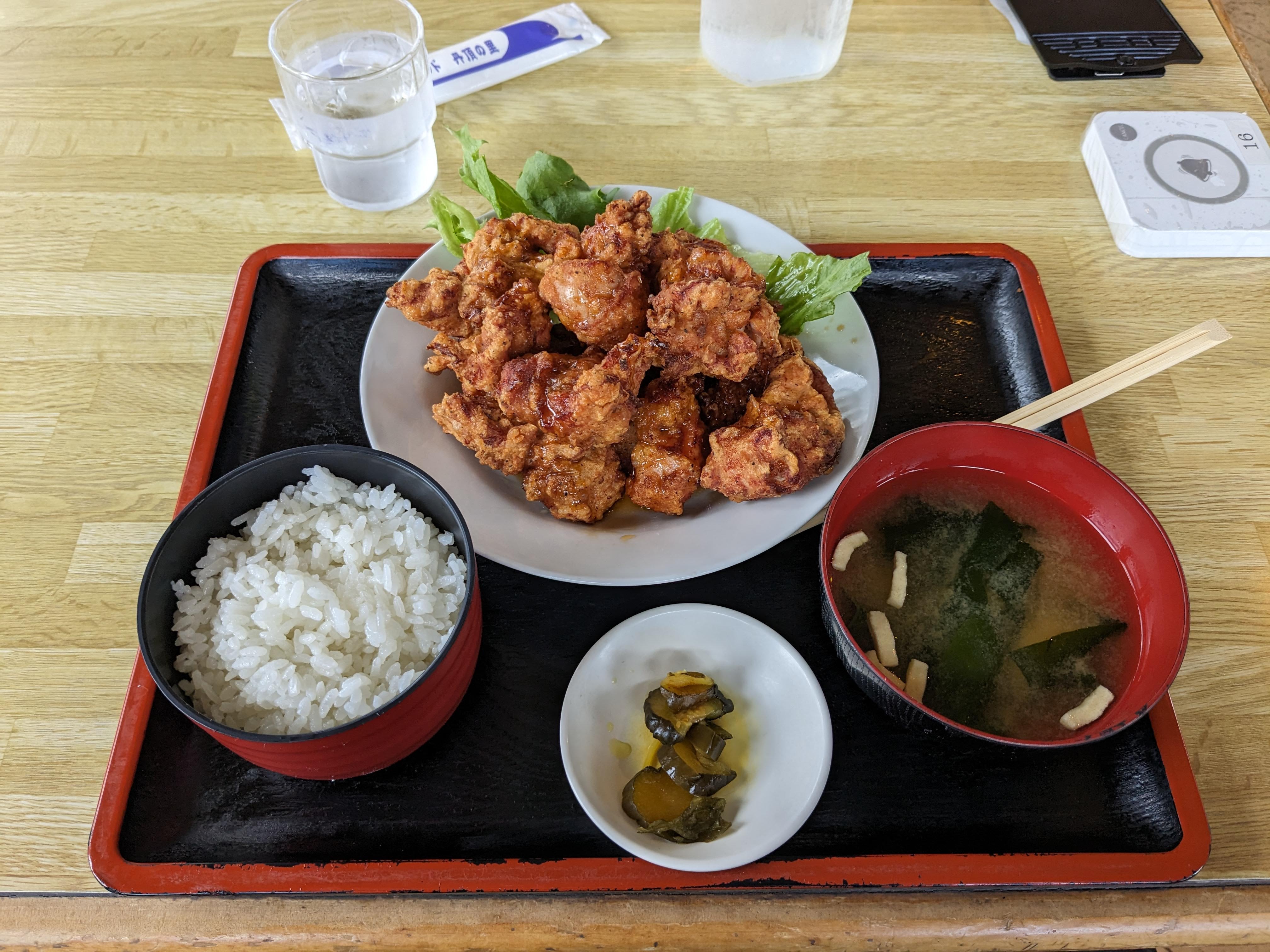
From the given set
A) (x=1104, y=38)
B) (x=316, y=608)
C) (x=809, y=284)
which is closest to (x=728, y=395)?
(x=809, y=284)

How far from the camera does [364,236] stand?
2.29 metres

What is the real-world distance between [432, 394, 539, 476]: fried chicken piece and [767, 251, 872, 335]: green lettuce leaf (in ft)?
2.12

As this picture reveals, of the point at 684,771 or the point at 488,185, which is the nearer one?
the point at 684,771

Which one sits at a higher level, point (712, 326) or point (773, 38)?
point (773, 38)

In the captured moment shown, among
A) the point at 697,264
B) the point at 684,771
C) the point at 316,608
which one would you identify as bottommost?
the point at 684,771

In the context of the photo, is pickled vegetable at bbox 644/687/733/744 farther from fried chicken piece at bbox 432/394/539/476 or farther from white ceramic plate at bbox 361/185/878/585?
fried chicken piece at bbox 432/394/539/476

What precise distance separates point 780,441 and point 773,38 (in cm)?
166

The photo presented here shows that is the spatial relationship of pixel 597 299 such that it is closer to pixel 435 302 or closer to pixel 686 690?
pixel 435 302

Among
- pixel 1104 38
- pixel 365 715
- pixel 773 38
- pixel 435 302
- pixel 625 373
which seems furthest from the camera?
pixel 1104 38

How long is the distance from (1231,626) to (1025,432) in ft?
2.08

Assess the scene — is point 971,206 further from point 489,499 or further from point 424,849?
point 424,849

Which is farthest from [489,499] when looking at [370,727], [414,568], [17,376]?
[17,376]

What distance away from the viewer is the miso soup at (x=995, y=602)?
146 cm

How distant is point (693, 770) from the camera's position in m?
1.38
